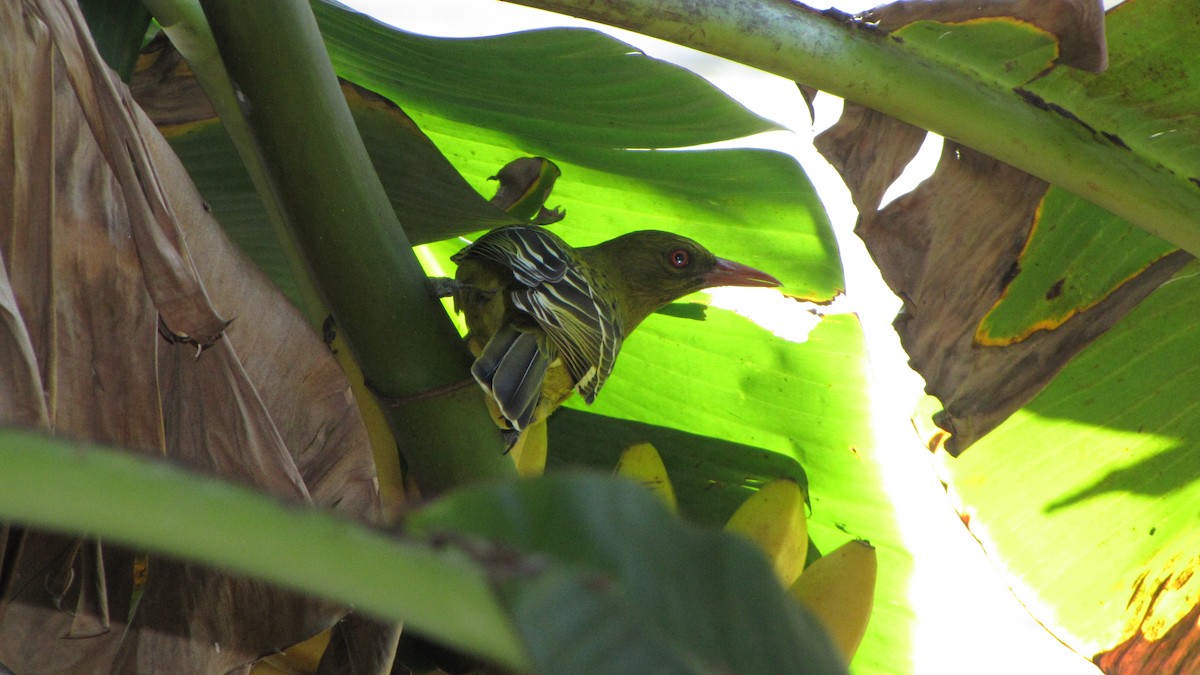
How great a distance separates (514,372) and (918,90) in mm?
642

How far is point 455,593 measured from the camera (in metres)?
0.28

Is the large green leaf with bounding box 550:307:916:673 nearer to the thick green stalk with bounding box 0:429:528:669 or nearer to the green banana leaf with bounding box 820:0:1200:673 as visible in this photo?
the green banana leaf with bounding box 820:0:1200:673

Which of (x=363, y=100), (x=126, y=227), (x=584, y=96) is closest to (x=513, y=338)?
(x=363, y=100)

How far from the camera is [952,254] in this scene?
4.58 ft

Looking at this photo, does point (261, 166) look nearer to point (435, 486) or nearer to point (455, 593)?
point (435, 486)

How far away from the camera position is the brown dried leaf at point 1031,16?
51.0 inches

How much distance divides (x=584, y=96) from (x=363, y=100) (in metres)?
0.42

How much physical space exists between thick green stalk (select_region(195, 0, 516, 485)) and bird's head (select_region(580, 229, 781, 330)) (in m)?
→ 0.85

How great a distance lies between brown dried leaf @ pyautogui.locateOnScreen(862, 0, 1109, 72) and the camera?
1.30 metres

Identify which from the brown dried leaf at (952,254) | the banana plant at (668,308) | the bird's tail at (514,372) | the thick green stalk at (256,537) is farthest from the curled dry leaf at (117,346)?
the brown dried leaf at (952,254)

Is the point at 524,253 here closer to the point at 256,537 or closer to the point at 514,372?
the point at 514,372

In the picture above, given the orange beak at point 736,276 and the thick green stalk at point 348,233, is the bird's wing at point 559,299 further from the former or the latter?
the thick green stalk at point 348,233

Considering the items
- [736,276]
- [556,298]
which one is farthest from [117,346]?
[736,276]

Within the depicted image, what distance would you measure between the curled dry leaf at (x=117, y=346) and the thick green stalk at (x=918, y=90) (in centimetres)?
54
